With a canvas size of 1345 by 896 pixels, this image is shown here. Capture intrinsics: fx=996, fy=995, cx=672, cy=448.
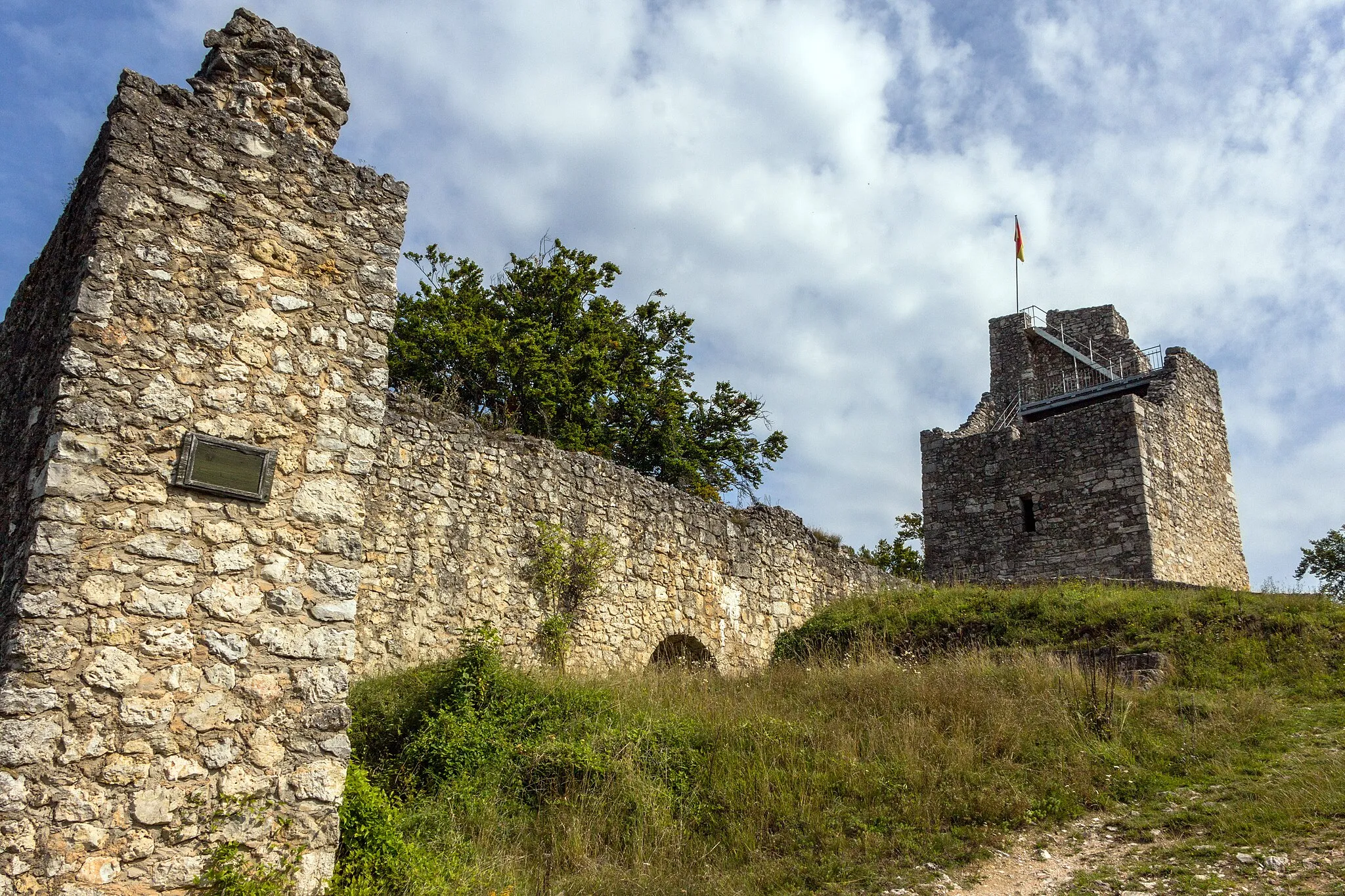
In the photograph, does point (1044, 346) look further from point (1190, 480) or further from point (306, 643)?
point (306, 643)

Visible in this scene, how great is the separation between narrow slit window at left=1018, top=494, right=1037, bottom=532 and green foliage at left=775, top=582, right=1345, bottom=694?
3825 millimetres

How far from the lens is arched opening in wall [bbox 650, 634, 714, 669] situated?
12.2 meters

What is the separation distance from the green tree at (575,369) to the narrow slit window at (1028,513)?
231 inches

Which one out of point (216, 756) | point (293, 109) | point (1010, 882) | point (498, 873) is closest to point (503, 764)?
point (498, 873)

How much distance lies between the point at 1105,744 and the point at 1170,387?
13.7 meters

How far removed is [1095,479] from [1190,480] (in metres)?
2.60

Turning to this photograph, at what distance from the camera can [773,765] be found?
775cm

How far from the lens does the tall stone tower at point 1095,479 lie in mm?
18000

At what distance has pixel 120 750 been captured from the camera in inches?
180

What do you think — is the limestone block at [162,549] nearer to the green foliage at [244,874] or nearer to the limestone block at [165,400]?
the limestone block at [165,400]

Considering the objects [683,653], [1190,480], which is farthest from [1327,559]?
[683,653]

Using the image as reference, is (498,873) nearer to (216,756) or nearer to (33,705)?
(216,756)

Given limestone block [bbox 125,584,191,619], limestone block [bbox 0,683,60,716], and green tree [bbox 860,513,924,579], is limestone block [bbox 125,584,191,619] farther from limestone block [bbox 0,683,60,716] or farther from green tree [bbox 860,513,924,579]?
green tree [bbox 860,513,924,579]

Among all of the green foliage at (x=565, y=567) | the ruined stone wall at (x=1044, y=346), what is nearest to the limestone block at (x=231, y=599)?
the green foliage at (x=565, y=567)
